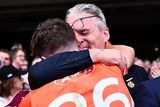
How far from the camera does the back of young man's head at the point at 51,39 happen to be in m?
2.28

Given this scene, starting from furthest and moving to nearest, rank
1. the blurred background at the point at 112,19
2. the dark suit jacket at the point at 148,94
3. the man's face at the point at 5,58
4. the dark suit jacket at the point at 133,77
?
the blurred background at the point at 112,19 < the man's face at the point at 5,58 < the dark suit jacket at the point at 133,77 < the dark suit jacket at the point at 148,94

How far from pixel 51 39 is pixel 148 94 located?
0.49 meters

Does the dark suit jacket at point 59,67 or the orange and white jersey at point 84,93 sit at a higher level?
the dark suit jacket at point 59,67

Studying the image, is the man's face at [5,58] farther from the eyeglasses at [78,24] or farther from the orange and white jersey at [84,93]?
the orange and white jersey at [84,93]

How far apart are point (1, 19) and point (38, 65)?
1326 centimetres

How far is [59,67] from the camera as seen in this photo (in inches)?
90.3

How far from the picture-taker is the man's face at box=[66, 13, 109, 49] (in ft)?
8.84

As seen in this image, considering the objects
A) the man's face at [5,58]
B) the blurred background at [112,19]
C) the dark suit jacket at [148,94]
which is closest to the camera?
the dark suit jacket at [148,94]

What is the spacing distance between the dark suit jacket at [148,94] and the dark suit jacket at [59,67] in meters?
0.26

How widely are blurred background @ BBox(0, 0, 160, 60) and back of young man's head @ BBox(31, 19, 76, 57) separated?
1058 cm

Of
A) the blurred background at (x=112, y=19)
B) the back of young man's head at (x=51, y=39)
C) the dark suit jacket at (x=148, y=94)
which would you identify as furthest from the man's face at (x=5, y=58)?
the blurred background at (x=112, y=19)

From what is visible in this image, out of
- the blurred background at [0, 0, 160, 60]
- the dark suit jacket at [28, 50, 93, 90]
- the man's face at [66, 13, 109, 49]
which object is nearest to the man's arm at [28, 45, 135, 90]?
the dark suit jacket at [28, 50, 93, 90]

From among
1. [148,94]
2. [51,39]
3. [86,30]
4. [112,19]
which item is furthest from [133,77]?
[112,19]

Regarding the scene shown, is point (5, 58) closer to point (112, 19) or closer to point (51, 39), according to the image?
point (51, 39)
